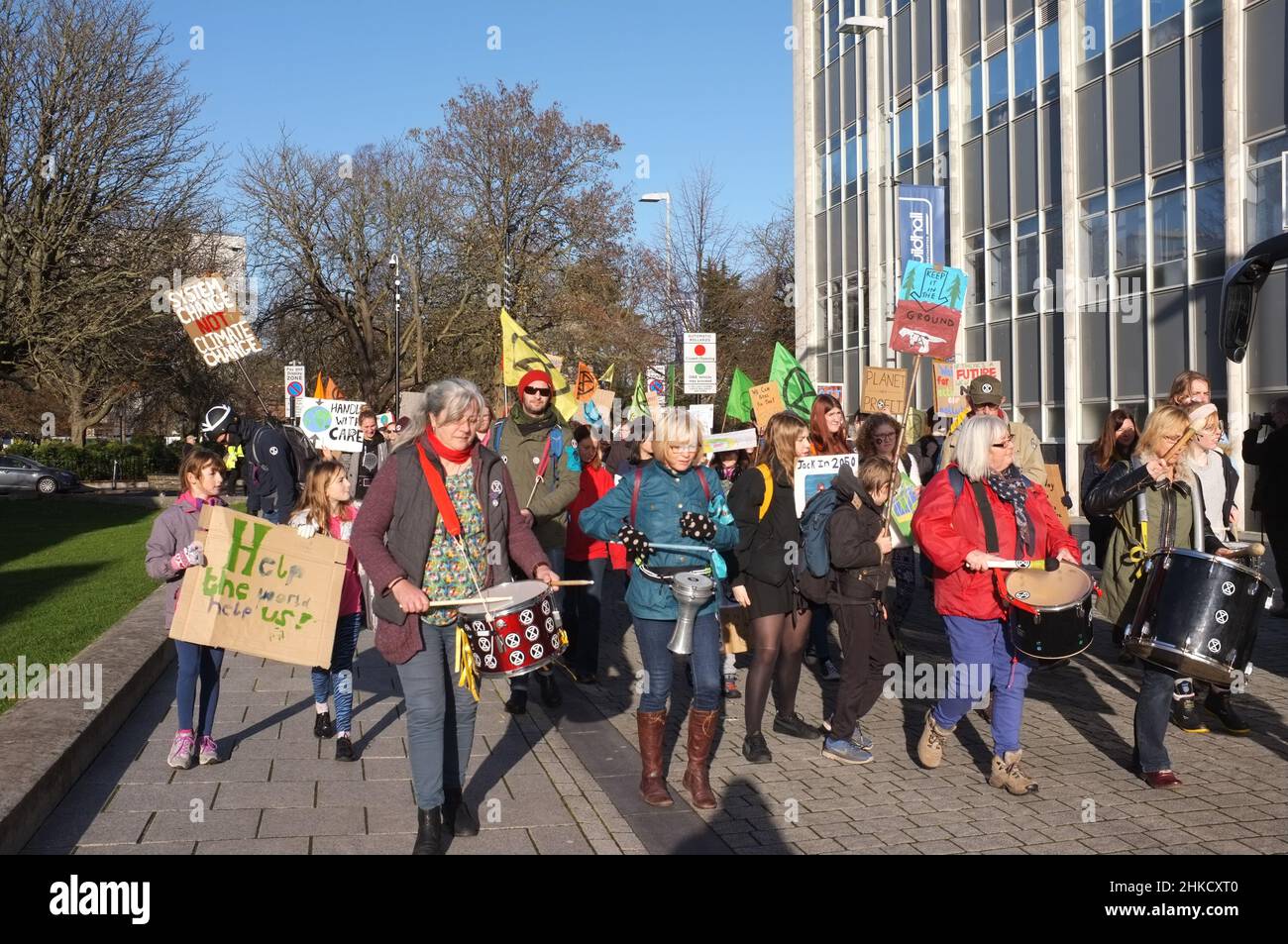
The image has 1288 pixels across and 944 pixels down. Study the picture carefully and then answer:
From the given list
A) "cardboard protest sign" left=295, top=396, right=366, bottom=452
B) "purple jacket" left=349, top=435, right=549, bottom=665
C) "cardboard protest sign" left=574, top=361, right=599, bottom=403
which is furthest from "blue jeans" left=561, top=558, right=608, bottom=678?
"cardboard protest sign" left=295, top=396, right=366, bottom=452

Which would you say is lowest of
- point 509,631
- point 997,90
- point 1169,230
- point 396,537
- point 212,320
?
→ point 509,631

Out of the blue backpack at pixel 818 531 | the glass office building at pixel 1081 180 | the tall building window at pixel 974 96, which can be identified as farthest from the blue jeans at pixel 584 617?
the tall building window at pixel 974 96

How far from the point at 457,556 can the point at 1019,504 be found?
272 centimetres

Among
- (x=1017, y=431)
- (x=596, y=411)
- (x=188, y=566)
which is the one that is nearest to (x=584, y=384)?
(x=596, y=411)

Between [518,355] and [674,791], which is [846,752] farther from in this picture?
[518,355]

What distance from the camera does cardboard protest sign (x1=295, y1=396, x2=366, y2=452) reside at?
14742 millimetres

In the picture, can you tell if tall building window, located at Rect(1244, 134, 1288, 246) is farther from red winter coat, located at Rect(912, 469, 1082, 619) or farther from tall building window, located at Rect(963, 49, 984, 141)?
red winter coat, located at Rect(912, 469, 1082, 619)

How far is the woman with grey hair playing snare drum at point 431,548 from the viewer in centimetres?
516

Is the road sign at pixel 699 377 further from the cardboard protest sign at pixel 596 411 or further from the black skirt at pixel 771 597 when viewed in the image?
the black skirt at pixel 771 597

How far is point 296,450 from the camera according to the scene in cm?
1465

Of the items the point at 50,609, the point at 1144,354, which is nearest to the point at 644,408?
the point at 50,609

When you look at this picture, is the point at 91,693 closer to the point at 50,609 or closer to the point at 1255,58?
the point at 50,609

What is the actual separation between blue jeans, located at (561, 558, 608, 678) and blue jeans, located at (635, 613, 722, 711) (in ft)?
9.30
